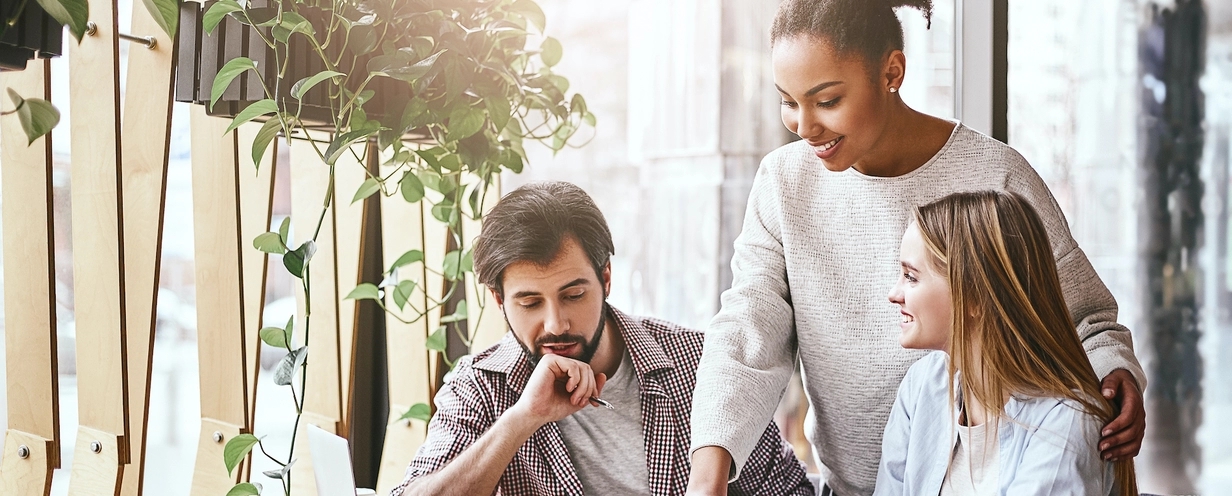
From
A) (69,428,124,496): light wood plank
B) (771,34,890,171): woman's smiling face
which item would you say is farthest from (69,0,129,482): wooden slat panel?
(771,34,890,171): woman's smiling face

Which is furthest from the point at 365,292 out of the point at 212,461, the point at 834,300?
the point at 834,300

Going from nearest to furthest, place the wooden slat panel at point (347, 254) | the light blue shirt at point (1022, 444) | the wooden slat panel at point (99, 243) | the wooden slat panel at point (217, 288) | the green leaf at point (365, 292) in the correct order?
the light blue shirt at point (1022, 444) → the wooden slat panel at point (99, 243) → the wooden slat panel at point (217, 288) → the green leaf at point (365, 292) → the wooden slat panel at point (347, 254)

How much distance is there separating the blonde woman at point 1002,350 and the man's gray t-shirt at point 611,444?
35 centimetres

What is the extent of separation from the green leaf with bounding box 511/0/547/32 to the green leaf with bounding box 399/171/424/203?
27cm

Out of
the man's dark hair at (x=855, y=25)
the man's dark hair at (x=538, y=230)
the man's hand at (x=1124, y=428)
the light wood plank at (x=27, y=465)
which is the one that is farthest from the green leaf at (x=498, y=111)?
the man's hand at (x=1124, y=428)

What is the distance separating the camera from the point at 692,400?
1.11 meters

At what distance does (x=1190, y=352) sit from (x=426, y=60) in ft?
3.77

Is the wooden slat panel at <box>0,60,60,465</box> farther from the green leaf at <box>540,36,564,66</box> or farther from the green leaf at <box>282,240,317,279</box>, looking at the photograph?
the green leaf at <box>540,36,564,66</box>

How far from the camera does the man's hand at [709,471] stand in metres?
0.95

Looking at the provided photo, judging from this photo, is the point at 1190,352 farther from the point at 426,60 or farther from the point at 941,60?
the point at 426,60

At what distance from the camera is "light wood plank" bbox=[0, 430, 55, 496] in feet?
3.32

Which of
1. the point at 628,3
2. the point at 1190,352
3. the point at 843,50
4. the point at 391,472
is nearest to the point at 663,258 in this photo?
the point at 628,3

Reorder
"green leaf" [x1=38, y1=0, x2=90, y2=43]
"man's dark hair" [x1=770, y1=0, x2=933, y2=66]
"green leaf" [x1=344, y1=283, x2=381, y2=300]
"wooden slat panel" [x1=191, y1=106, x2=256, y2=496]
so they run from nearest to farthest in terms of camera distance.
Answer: "green leaf" [x1=38, y1=0, x2=90, y2=43]
"man's dark hair" [x1=770, y1=0, x2=933, y2=66]
"wooden slat panel" [x1=191, y1=106, x2=256, y2=496]
"green leaf" [x1=344, y1=283, x2=381, y2=300]

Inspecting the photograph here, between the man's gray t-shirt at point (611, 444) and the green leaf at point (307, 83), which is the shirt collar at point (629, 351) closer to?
the man's gray t-shirt at point (611, 444)
